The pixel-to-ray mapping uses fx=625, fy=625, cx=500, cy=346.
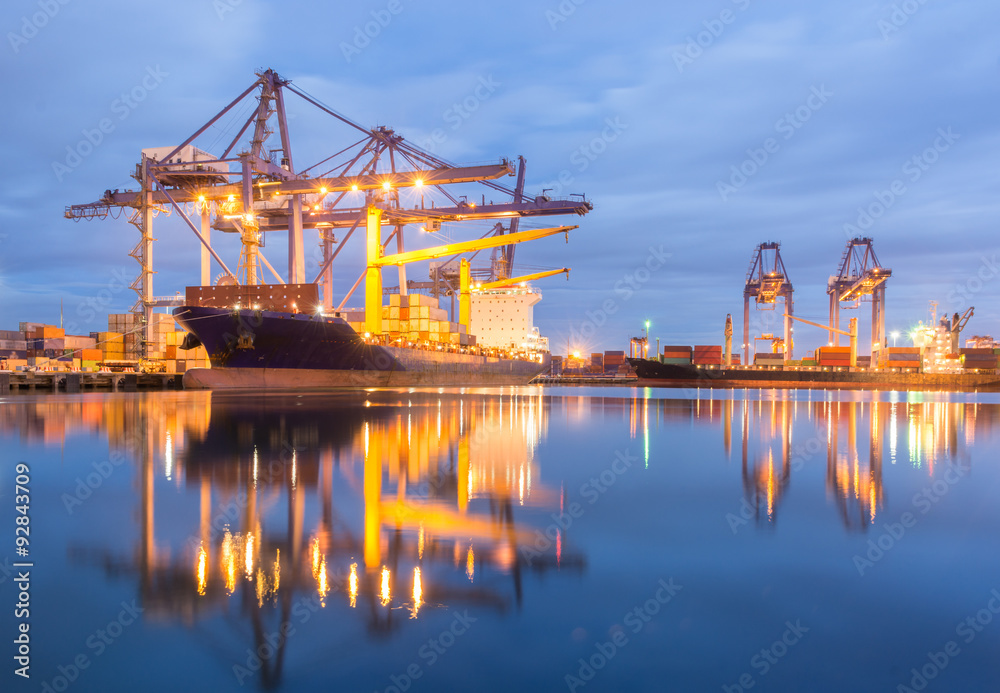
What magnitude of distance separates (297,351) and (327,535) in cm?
3090

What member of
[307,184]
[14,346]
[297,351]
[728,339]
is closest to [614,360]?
[728,339]

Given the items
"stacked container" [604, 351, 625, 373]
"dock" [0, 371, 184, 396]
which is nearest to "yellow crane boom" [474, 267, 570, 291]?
"dock" [0, 371, 184, 396]

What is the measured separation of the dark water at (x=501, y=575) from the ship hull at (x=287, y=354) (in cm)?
2444

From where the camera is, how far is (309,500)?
18.1 feet

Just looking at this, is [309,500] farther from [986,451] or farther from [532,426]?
[986,451]

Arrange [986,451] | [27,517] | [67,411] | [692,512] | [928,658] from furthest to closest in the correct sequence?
[67,411]
[986,451]
[692,512]
[27,517]
[928,658]

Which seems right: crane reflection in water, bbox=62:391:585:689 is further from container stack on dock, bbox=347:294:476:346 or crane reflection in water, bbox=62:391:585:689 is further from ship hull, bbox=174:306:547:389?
container stack on dock, bbox=347:294:476:346

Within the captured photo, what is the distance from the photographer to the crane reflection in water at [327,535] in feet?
10.1

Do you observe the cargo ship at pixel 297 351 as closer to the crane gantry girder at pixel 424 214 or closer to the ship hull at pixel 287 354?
the ship hull at pixel 287 354

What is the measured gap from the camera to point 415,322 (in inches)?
1805

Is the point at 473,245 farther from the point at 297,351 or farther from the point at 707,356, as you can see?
the point at 707,356

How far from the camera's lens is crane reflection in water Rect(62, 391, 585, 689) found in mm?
3076

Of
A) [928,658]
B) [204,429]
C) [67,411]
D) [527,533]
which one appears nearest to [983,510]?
[928,658]

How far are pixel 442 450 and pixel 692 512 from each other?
4479mm
